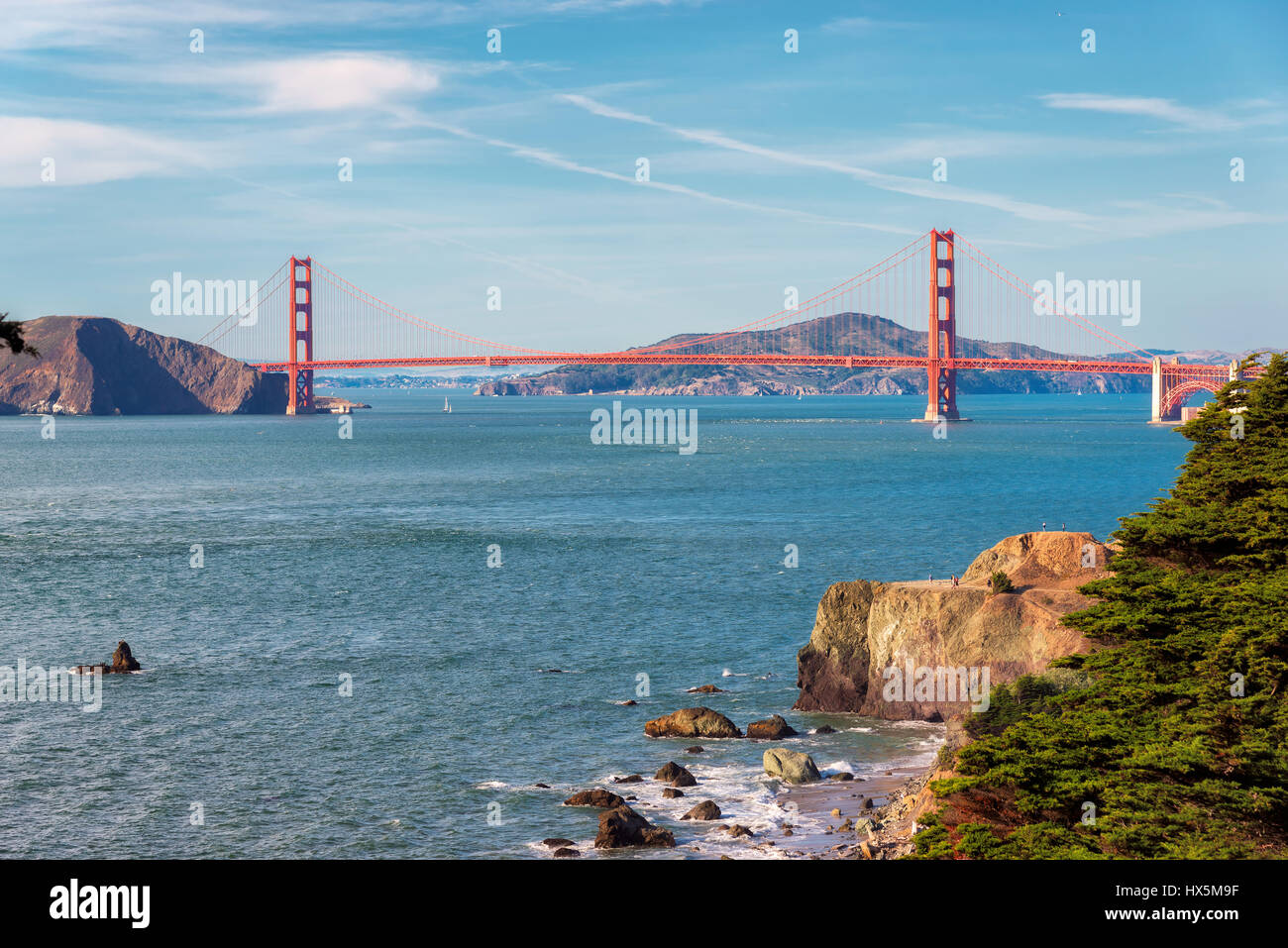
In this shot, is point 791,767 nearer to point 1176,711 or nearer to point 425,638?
point 1176,711

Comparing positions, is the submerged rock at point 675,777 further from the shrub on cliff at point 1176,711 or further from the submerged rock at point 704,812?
the shrub on cliff at point 1176,711

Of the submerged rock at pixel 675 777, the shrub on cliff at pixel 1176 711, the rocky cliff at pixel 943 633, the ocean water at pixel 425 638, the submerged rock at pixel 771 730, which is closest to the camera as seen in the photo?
the shrub on cliff at pixel 1176 711

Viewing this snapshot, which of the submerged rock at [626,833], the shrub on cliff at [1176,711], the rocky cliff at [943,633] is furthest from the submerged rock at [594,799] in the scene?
the rocky cliff at [943,633]

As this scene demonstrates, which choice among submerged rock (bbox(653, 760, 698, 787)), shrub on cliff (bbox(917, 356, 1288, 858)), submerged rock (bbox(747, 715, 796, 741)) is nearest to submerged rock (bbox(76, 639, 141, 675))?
submerged rock (bbox(653, 760, 698, 787))

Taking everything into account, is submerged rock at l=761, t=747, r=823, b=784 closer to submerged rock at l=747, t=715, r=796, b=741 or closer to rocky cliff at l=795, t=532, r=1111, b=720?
submerged rock at l=747, t=715, r=796, b=741
